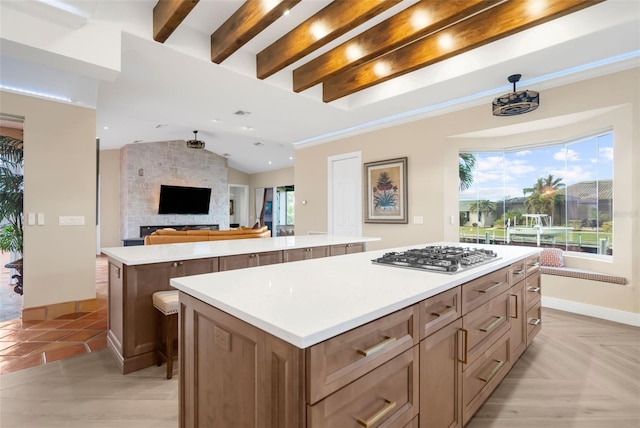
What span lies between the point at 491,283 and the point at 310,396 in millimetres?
1415

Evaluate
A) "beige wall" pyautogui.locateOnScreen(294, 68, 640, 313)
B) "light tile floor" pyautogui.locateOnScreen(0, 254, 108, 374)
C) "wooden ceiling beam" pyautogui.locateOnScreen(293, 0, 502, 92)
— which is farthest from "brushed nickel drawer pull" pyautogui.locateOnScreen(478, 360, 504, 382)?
"light tile floor" pyautogui.locateOnScreen(0, 254, 108, 374)

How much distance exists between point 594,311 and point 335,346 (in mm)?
3960

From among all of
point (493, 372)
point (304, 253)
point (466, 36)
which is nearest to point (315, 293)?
point (493, 372)

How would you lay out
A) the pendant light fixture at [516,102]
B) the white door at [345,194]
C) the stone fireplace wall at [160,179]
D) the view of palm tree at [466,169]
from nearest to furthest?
the pendant light fixture at [516,102], the view of palm tree at [466,169], the white door at [345,194], the stone fireplace wall at [160,179]

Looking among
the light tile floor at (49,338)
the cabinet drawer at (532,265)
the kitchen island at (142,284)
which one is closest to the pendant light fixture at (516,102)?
the cabinet drawer at (532,265)

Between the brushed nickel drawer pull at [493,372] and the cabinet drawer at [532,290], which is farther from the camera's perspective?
the cabinet drawer at [532,290]

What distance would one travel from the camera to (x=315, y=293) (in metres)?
1.20

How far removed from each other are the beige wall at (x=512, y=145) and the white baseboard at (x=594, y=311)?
0.05 m

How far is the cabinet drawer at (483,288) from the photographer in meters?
1.53

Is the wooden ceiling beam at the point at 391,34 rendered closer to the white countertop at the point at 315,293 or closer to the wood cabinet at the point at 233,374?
the white countertop at the point at 315,293

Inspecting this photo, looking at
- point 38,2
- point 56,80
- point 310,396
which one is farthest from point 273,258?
point 56,80

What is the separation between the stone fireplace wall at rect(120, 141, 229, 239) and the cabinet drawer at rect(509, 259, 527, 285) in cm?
875

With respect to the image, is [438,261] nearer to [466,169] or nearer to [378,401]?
[378,401]

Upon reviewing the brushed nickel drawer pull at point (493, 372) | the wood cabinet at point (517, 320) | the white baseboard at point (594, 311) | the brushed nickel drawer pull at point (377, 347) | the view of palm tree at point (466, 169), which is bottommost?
the white baseboard at point (594, 311)
